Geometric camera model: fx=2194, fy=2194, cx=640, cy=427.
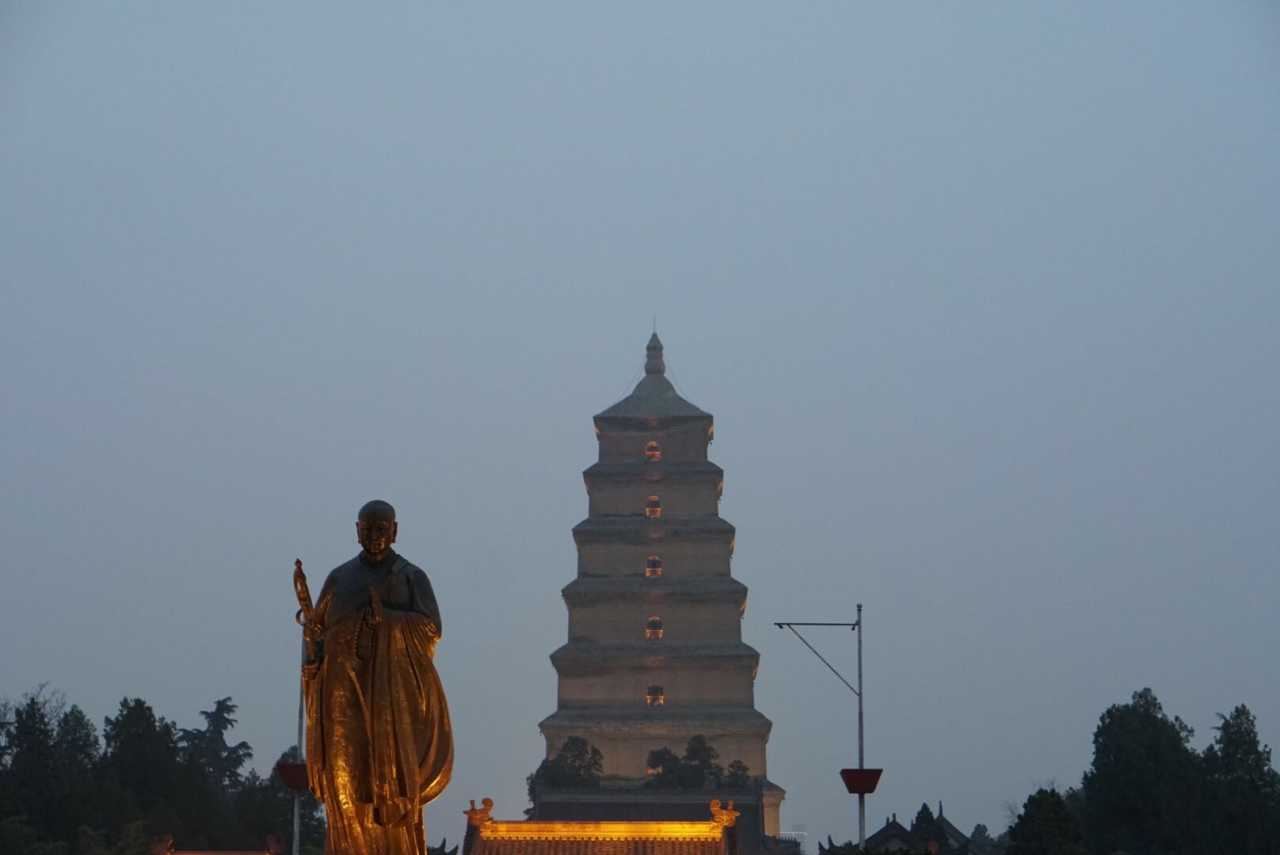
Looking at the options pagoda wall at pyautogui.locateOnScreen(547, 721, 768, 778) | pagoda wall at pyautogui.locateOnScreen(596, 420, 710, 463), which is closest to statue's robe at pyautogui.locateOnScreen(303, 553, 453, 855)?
pagoda wall at pyautogui.locateOnScreen(547, 721, 768, 778)

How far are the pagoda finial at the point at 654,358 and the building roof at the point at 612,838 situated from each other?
53.2 meters

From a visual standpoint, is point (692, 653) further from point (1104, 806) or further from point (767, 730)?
point (1104, 806)

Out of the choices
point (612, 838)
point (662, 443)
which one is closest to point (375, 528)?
point (612, 838)

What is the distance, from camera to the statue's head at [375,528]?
1143cm

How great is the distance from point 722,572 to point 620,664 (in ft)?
18.0

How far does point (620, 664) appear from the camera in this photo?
3095 inches

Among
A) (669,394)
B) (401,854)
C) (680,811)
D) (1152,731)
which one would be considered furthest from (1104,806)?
(401,854)

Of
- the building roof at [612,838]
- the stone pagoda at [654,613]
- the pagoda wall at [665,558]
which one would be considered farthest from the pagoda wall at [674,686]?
the building roof at [612,838]

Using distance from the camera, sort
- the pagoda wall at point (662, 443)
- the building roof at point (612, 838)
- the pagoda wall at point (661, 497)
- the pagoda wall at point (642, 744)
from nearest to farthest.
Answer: the building roof at point (612, 838) → the pagoda wall at point (642, 744) → the pagoda wall at point (661, 497) → the pagoda wall at point (662, 443)

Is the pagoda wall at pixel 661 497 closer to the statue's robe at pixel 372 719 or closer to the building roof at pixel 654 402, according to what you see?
the building roof at pixel 654 402

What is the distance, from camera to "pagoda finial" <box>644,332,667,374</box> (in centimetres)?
8606

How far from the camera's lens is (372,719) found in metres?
11.3

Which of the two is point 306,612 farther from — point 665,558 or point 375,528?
point 665,558

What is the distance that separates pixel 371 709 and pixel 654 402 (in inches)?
2849
